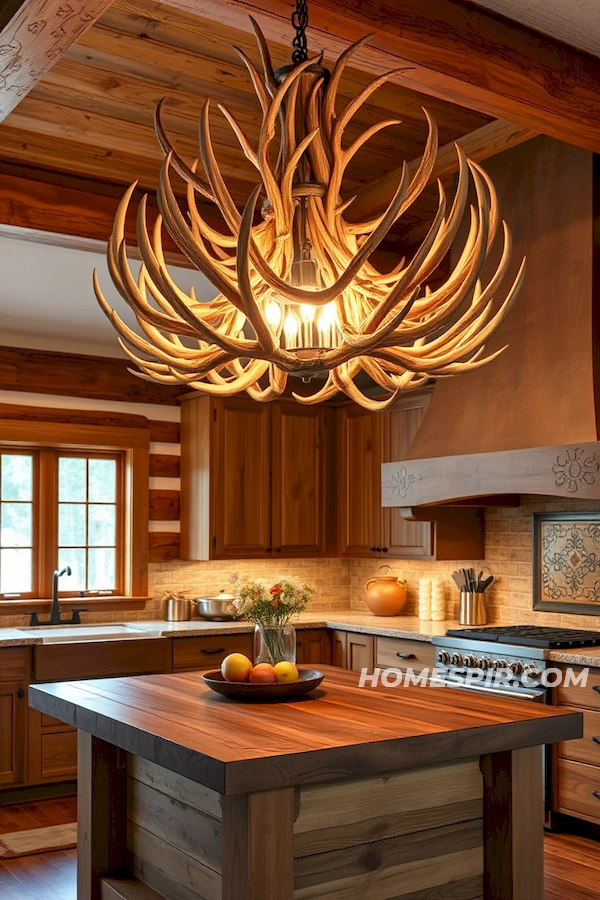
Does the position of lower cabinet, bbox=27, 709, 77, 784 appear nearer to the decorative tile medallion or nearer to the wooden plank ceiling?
the decorative tile medallion

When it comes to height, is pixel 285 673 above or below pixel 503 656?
above

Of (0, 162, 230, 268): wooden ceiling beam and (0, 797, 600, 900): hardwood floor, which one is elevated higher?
(0, 162, 230, 268): wooden ceiling beam

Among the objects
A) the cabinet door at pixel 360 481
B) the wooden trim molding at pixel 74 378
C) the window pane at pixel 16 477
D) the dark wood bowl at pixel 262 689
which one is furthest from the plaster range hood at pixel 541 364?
the window pane at pixel 16 477

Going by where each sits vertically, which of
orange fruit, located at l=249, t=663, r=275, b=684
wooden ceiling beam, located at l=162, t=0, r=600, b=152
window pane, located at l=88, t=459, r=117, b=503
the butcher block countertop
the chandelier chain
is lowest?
the butcher block countertop

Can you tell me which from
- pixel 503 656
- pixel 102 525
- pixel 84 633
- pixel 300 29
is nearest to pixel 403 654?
pixel 503 656

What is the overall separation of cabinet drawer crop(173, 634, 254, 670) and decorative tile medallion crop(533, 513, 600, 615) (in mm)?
1761

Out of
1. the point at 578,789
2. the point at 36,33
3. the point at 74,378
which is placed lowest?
the point at 578,789

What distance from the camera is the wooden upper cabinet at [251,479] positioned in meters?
6.32

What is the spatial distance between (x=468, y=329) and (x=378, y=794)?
137 cm

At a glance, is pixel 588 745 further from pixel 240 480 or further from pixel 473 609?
pixel 240 480

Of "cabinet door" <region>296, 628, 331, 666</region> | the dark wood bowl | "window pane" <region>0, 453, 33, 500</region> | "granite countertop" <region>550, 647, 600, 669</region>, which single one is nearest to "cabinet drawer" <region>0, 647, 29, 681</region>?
"window pane" <region>0, 453, 33, 500</region>

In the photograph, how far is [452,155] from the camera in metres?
4.20

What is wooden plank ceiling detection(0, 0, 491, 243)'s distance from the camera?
3.34 m

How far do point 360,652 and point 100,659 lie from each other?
1.56 metres
